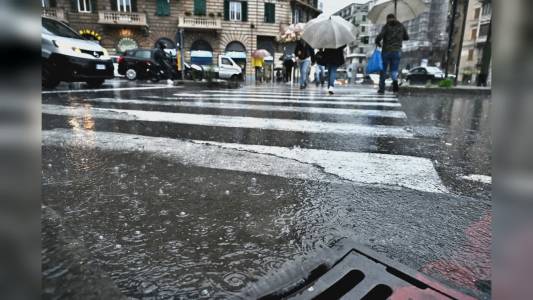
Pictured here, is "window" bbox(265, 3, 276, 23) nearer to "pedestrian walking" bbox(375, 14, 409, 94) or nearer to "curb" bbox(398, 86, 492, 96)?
"curb" bbox(398, 86, 492, 96)

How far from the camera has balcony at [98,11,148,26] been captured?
27.2m

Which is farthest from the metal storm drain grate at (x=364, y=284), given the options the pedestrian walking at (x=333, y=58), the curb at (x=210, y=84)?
the curb at (x=210, y=84)

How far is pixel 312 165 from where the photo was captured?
2.31 metres

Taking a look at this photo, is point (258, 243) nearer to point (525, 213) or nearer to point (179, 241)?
point (179, 241)

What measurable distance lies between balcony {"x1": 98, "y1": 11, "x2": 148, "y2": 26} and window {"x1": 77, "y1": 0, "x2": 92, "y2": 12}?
1.60m

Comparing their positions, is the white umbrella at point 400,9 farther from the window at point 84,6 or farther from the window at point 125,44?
the window at point 84,6


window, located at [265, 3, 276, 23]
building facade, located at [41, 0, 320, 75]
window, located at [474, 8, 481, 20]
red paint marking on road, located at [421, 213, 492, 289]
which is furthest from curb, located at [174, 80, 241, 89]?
window, located at [474, 8, 481, 20]

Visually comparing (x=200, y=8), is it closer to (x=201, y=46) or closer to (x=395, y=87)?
(x=201, y=46)

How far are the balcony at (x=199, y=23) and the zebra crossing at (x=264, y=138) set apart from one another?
26.2 metres

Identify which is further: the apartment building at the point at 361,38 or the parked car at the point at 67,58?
the apartment building at the point at 361,38

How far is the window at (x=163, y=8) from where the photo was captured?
2886 cm

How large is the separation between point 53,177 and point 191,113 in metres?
2.88

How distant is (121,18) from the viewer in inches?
1081

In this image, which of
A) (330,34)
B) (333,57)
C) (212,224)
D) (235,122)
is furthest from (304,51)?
(212,224)
